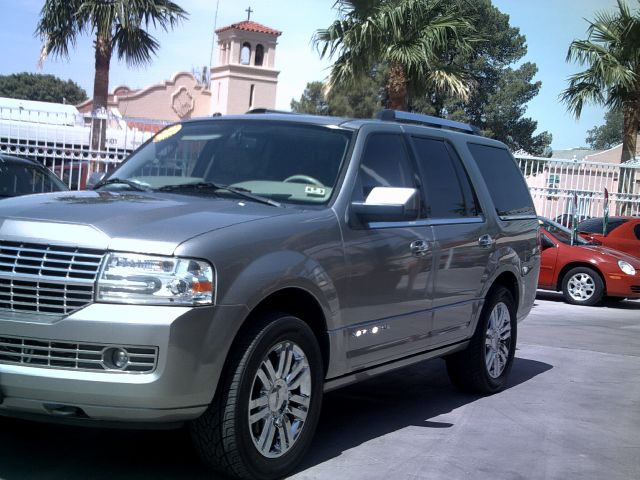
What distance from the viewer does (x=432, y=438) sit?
5711mm

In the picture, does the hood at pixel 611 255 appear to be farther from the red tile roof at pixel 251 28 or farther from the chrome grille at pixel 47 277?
the red tile roof at pixel 251 28

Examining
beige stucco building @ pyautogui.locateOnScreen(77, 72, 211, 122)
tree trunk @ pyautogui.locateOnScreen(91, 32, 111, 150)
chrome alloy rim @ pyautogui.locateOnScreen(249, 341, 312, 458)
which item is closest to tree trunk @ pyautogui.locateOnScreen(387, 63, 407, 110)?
tree trunk @ pyautogui.locateOnScreen(91, 32, 111, 150)

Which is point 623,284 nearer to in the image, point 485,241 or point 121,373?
point 485,241

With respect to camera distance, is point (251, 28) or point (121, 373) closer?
point (121, 373)

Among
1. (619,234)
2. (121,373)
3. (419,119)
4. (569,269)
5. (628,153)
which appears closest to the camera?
(121,373)

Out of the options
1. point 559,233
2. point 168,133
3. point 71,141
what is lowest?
point 559,233

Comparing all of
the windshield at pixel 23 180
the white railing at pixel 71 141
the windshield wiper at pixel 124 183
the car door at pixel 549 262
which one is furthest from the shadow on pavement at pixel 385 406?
the white railing at pixel 71 141

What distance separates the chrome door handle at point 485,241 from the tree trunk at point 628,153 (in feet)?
52.2

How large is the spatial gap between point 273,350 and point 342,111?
50.0 metres

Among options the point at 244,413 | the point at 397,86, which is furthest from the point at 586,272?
the point at 244,413

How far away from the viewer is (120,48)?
21.7 m

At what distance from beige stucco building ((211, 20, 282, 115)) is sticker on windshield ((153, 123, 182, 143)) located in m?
47.5

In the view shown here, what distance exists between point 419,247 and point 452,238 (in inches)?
22.8

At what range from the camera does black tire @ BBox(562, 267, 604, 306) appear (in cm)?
1476
